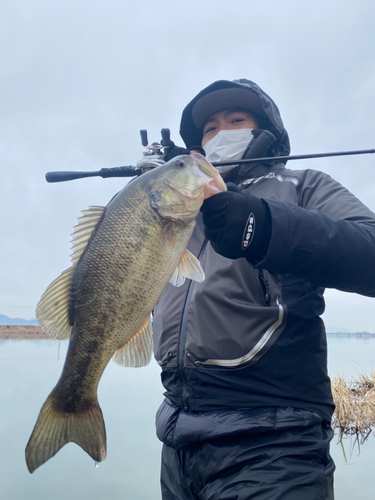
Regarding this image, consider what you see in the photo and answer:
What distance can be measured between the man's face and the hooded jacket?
1.08 m

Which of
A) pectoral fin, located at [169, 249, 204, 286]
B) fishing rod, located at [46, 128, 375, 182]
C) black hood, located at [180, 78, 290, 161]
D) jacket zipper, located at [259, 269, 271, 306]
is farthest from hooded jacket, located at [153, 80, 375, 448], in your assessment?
black hood, located at [180, 78, 290, 161]

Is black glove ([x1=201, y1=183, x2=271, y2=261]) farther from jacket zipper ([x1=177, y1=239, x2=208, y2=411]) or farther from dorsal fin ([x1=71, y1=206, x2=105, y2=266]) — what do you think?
dorsal fin ([x1=71, y1=206, x2=105, y2=266])

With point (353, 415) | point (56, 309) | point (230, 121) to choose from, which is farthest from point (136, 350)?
point (353, 415)

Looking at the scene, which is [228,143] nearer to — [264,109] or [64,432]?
[264,109]

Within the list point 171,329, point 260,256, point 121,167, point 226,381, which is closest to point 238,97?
point 121,167

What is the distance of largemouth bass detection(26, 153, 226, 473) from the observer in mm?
1428

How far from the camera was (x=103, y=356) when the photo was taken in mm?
1487

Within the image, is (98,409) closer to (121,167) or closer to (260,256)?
(260,256)

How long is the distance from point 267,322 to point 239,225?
0.52m

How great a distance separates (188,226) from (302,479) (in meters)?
1.23

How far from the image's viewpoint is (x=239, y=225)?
145 cm

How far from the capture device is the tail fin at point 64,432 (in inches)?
51.7

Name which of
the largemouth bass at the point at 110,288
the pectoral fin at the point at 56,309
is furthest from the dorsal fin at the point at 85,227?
the pectoral fin at the point at 56,309

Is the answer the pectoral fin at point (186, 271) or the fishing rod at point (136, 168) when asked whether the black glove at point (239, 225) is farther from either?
the fishing rod at point (136, 168)
